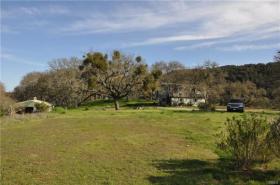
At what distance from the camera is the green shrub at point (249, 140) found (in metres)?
9.28

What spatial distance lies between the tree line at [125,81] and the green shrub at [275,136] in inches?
921

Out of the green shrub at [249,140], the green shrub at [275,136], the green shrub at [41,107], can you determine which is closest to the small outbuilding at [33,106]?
the green shrub at [41,107]

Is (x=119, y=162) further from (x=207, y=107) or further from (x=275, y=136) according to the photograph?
(x=207, y=107)

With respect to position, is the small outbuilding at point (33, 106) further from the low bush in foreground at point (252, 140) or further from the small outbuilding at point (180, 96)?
the low bush in foreground at point (252, 140)

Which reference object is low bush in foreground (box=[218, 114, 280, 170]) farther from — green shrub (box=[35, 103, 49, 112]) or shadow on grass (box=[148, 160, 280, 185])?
green shrub (box=[35, 103, 49, 112])

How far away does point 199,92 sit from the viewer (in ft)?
230

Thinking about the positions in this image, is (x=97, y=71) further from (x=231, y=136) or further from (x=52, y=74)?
(x=231, y=136)

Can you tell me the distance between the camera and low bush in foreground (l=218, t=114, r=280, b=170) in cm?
916

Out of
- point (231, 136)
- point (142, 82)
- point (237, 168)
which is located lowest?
point (237, 168)

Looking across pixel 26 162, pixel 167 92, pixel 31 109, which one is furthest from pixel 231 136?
pixel 167 92

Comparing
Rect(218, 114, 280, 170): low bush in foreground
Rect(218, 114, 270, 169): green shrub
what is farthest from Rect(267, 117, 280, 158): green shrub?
Rect(218, 114, 270, 169): green shrub

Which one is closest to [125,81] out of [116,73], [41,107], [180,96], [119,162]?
[116,73]

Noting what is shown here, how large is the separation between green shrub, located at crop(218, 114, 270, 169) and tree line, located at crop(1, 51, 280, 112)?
23202 millimetres

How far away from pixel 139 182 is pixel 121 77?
1741 inches
